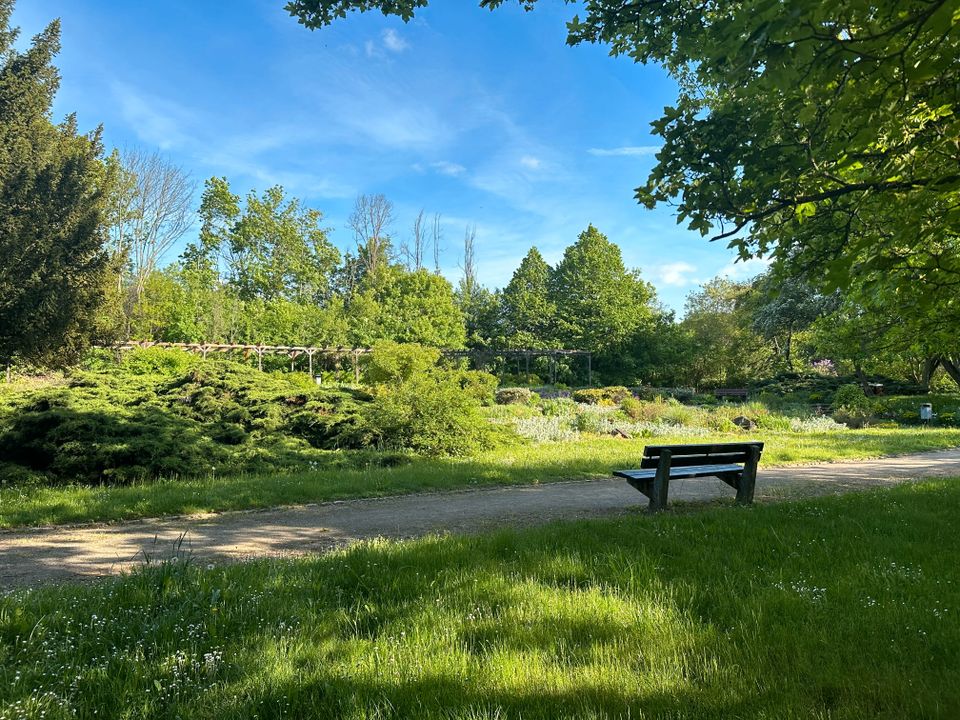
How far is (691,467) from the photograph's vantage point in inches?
263

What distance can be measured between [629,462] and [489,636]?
26.0 ft

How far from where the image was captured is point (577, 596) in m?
3.18

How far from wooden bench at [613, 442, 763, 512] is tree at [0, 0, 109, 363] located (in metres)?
12.2

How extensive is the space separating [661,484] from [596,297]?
40.9m

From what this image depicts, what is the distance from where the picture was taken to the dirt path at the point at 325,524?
15.5ft

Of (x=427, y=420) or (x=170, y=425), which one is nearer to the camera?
(x=170, y=425)

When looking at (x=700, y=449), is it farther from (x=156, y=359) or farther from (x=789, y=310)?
(x=789, y=310)

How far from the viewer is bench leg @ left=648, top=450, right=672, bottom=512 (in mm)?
6109

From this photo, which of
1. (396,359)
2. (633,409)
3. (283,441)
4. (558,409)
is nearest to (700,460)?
(283,441)

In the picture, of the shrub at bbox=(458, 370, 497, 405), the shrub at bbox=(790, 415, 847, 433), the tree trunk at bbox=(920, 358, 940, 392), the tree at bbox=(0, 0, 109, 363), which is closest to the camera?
the tree at bbox=(0, 0, 109, 363)

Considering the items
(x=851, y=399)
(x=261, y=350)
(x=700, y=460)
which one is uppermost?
(x=261, y=350)

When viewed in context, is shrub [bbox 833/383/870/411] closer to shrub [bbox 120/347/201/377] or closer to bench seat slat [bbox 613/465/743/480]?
bench seat slat [bbox 613/465/743/480]

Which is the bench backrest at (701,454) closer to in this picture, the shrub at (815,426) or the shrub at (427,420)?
the shrub at (427,420)

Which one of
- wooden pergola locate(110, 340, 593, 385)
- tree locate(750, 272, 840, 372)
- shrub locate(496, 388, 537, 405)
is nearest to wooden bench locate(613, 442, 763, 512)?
shrub locate(496, 388, 537, 405)
